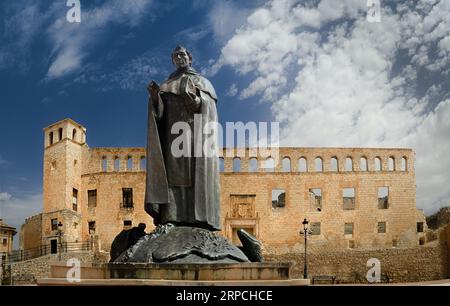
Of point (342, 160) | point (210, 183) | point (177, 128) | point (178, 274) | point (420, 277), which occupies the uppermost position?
point (342, 160)

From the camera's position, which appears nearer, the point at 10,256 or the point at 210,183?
the point at 210,183

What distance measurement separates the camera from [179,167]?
275 inches

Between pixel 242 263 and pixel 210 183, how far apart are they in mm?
1435

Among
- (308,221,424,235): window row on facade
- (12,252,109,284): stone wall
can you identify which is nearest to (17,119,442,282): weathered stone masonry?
(308,221,424,235): window row on facade

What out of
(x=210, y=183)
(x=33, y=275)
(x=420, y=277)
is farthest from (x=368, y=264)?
(x=210, y=183)

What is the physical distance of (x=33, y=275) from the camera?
94.6 ft

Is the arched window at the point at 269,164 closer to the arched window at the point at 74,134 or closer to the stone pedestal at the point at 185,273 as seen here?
the arched window at the point at 74,134

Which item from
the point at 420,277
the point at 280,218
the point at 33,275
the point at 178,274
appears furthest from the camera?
the point at 280,218

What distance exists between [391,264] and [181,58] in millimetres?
32258

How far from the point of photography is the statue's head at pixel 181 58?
24.0 feet

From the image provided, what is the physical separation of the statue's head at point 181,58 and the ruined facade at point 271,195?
104 ft

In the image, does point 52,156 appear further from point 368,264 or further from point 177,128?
point 177,128

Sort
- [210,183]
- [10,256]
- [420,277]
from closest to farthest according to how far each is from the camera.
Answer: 1. [210,183]
2. [10,256]
3. [420,277]

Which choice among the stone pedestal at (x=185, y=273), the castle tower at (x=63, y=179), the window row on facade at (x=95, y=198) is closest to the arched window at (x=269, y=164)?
the window row on facade at (x=95, y=198)
